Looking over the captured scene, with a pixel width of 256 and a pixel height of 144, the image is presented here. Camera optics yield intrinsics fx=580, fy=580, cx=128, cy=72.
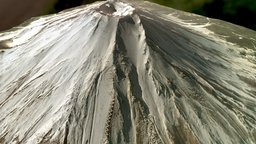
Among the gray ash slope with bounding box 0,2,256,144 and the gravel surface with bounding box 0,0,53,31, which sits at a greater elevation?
the gray ash slope with bounding box 0,2,256,144

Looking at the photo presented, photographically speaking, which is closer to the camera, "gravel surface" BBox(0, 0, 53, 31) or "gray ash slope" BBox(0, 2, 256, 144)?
"gray ash slope" BBox(0, 2, 256, 144)

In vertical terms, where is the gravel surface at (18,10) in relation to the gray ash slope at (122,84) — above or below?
below

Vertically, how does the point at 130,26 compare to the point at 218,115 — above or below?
above

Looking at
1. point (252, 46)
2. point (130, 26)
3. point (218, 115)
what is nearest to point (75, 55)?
point (130, 26)

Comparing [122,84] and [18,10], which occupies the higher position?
[122,84]

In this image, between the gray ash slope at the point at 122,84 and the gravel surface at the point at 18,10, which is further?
the gravel surface at the point at 18,10

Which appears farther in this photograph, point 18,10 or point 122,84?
point 18,10

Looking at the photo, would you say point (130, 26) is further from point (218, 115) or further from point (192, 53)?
point (218, 115)

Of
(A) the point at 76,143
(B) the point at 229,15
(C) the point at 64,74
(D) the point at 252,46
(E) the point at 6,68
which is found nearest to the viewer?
(A) the point at 76,143
